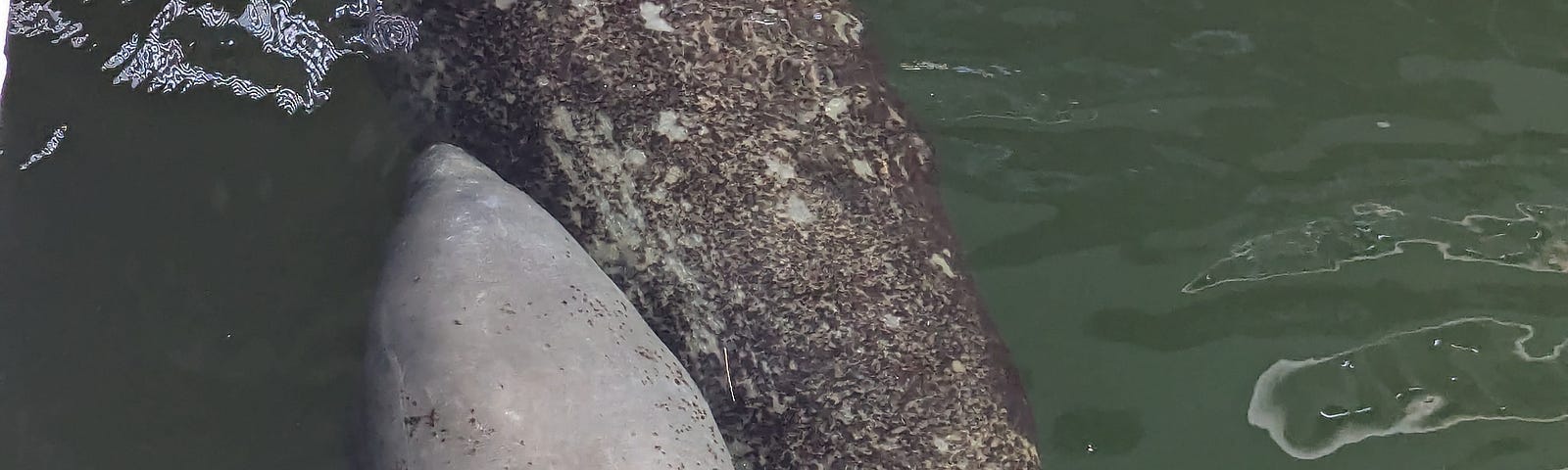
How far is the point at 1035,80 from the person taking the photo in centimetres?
302

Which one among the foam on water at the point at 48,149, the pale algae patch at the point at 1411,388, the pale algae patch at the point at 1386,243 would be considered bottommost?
the pale algae patch at the point at 1411,388

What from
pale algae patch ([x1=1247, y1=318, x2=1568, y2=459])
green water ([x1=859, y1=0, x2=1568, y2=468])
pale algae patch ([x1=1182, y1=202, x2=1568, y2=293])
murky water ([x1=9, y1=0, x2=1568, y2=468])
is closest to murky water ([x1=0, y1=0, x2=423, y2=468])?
murky water ([x1=9, y1=0, x2=1568, y2=468])

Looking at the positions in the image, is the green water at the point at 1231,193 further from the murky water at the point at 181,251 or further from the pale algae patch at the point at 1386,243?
the murky water at the point at 181,251

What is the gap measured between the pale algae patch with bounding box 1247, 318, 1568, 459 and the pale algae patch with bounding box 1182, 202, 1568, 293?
8.2 inches

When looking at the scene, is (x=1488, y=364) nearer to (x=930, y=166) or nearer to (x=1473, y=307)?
(x=1473, y=307)

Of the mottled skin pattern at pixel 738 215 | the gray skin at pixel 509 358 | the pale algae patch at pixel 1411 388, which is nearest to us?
the gray skin at pixel 509 358

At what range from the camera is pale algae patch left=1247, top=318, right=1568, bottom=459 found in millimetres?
2924

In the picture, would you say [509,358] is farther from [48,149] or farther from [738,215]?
[48,149]

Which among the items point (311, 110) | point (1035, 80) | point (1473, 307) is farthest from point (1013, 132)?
point (311, 110)

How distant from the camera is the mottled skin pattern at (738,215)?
2.81 metres

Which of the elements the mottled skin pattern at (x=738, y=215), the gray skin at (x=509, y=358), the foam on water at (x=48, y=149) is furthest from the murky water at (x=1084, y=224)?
the gray skin at (x=509, y=358)

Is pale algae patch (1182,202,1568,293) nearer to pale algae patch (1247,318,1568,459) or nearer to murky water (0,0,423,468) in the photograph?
pale algae patch (1247,318,1568,459)

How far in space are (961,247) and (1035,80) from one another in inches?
21.4

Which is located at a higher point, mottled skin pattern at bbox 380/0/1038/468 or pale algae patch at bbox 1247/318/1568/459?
mottled skin pattern at bbox 380/0/1038/468
